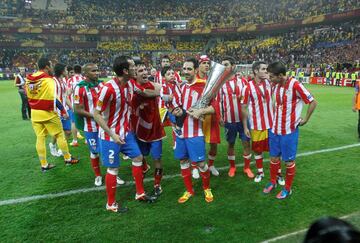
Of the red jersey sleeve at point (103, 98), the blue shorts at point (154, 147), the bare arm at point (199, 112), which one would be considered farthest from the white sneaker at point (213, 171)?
the red jersey sleeve at point (103, 98)

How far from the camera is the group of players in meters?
4.34

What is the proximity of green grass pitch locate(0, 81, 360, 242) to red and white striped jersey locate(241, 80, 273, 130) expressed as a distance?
1.06 metres

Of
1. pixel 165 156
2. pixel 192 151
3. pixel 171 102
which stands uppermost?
pixel 171 102

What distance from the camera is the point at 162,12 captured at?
60812mm

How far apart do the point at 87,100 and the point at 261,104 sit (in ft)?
10.5

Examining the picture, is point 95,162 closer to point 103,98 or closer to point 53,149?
point 103,98

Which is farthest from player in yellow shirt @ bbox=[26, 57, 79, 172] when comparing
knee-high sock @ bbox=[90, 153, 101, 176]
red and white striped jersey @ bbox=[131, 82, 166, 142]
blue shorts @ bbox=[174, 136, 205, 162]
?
blue shorts @ bbox=[174, 136, 205, 162]

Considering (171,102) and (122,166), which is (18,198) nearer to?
(122,166)

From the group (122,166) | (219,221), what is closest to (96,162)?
(122,166)

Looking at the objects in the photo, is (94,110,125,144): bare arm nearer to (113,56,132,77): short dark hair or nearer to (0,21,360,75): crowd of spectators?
(113,56,132,77): short dark hair

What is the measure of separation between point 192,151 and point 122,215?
137 centimetres

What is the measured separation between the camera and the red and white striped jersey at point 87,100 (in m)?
5.54

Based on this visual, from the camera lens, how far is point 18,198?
16.5 ft

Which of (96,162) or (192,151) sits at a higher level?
(192,151)
